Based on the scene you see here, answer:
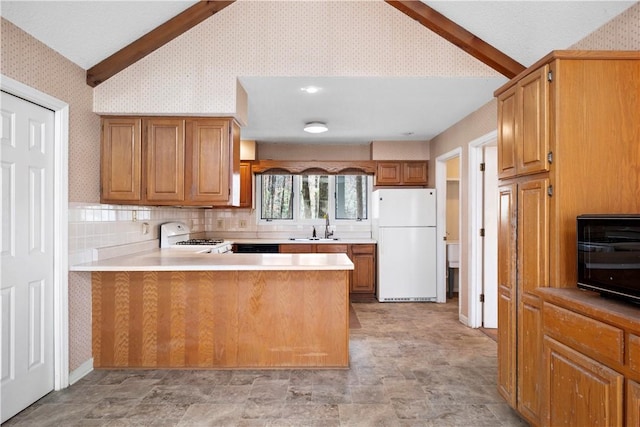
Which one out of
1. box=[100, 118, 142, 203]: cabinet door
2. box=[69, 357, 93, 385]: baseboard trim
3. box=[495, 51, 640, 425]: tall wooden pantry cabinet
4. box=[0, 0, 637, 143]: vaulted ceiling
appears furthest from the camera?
box=[100, 118, 142, 203]: cabinet door

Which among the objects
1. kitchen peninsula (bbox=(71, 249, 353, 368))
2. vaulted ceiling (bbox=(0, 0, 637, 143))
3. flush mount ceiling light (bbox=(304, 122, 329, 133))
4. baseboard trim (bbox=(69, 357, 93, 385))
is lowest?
baseboard trim (bbox=(69, 357, 93, 385))

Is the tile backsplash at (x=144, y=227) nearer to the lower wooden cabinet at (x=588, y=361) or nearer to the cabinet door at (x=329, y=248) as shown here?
the cabinet door at (x=329, y=248)

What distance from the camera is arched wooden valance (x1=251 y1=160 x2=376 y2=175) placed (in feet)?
18.9

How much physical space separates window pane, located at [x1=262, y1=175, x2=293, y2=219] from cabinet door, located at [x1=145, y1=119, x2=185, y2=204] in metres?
2.95

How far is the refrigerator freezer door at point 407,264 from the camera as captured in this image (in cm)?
535

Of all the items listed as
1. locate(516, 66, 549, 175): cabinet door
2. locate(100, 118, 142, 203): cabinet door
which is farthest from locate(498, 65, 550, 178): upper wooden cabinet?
locate(100, 118, 142, 203): cabinet door

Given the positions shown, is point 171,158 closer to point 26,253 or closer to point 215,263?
point 215,263

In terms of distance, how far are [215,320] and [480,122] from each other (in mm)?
3085

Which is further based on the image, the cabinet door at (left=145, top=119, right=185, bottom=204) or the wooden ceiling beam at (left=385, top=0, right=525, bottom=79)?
the cabinet door at (left=145, top=119, right=185, bottom=204)

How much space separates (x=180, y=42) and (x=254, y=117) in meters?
1.36

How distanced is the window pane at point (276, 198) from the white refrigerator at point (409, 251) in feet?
5.29

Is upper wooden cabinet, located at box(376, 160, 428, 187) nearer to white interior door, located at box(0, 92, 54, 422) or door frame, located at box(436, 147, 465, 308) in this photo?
door frame, located at box(436, 147, 465, 308)

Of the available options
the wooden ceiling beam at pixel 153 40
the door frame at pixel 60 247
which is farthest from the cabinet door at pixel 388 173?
the door frame at pixel 60 247

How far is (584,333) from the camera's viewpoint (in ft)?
5.42
